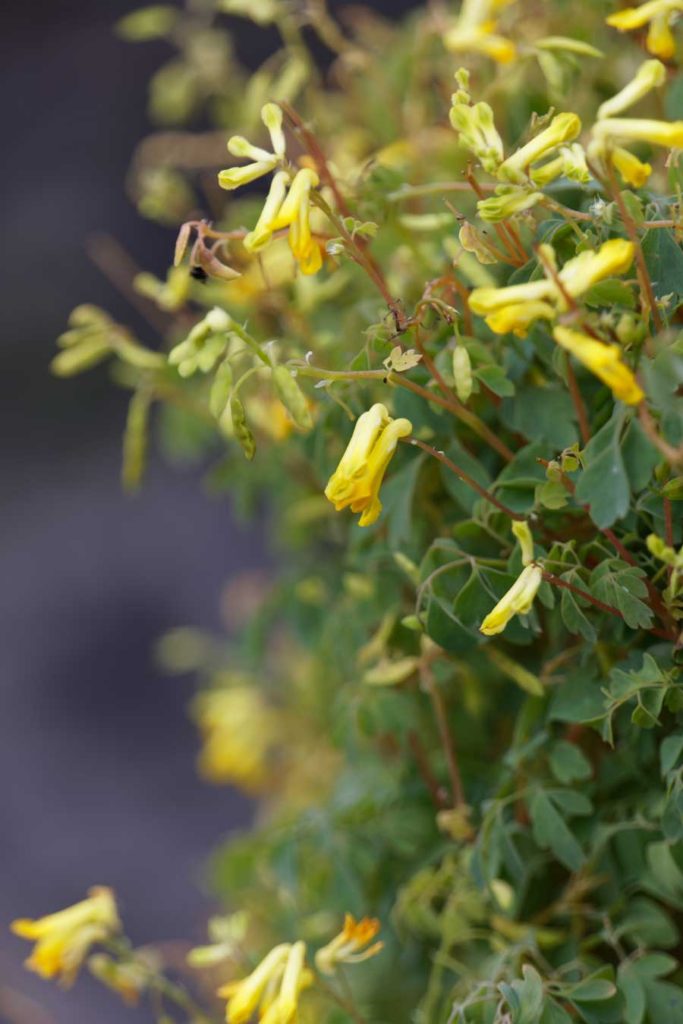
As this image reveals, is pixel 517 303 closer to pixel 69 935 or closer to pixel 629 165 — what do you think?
pixel 629 165

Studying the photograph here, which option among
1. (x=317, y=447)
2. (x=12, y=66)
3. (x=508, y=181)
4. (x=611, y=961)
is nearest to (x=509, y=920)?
(x=611, y=961)

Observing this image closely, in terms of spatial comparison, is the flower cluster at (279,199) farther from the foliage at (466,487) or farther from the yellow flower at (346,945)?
the yellow flower at (346,945)

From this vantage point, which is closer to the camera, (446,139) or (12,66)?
(446,139)

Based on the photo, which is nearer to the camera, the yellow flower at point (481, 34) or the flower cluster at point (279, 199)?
the flower cluster at point (279, 199)

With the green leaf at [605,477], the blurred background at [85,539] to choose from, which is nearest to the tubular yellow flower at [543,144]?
the green leaf at [605,477]

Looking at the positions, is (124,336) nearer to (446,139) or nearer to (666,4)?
(446,139)

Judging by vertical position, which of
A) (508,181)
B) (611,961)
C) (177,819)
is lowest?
(177,819)

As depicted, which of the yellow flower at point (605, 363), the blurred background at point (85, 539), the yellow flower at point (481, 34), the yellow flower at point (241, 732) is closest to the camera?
the yellow flower at point (605, 363)

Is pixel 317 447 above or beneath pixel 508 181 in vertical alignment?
beneath
